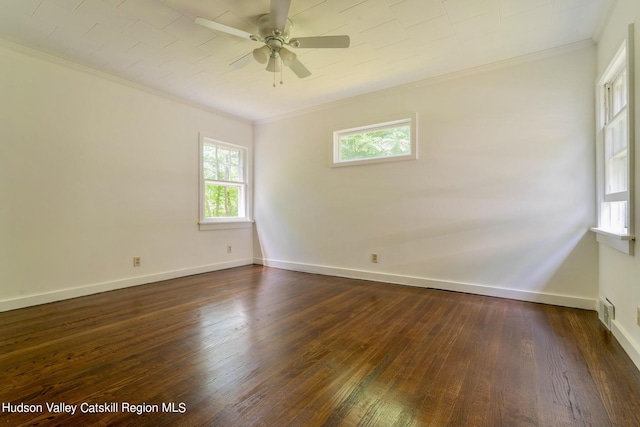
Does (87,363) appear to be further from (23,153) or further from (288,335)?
(23,153)

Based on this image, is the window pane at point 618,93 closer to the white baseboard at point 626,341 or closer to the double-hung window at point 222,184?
the white baseboard at point 626,341

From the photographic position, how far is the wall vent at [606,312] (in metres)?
2.14

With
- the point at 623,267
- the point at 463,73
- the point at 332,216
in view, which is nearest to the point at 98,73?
the point at 332,216

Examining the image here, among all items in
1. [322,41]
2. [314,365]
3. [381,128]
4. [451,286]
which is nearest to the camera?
[314,365]

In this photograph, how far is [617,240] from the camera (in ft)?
6.52

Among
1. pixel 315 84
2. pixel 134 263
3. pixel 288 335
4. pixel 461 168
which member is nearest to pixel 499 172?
pixel 461 168

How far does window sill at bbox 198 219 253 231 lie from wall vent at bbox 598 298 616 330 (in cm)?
450

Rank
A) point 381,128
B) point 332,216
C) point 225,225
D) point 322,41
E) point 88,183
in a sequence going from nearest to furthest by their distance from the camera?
point 322,41, point 88,183, point 381,128, point 332,216, point 225,225

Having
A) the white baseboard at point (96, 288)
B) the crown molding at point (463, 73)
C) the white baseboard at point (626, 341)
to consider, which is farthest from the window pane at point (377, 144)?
the white baseboard at point (96, 288)

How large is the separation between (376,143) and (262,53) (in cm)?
199

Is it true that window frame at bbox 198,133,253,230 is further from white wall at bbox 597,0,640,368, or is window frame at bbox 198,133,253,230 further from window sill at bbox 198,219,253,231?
white wall at bbox 597,0,640,368

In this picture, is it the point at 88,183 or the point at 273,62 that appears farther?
the point at 88,183

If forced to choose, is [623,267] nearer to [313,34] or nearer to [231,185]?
[313,34]

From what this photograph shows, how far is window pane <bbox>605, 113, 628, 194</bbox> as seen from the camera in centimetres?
215
